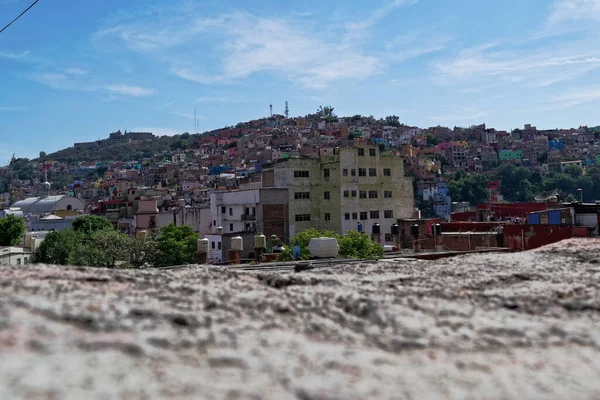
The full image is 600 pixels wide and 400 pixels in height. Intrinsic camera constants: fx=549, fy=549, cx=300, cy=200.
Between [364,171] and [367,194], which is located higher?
[364,171]

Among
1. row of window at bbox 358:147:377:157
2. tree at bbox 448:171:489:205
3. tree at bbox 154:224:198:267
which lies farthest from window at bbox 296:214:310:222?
tree at bbox 448:171:489:205

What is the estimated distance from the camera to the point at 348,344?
3018 mm

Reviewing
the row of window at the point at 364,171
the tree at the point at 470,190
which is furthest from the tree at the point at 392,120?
the row of window at the point at 364,171

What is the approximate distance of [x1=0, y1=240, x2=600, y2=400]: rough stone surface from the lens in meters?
2.40

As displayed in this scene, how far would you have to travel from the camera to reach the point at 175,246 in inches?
1355

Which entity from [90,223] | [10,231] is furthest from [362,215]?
[10,231]

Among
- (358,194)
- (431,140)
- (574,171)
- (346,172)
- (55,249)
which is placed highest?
(431,140)

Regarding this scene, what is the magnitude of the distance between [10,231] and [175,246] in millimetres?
19183

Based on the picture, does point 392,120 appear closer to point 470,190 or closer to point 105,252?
point 470,190

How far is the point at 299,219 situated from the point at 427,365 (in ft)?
139

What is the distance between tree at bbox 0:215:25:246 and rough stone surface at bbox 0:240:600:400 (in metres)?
46.5

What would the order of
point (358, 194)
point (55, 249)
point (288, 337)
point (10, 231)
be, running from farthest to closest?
1. point (358, 194)
2. point (10, 231)
3. point (55, 249)
4. point (288, 337)

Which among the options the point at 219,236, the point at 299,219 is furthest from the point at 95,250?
the point at 299,219

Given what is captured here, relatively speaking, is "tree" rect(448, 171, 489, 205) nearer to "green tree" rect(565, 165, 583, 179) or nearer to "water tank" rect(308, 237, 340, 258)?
"green tree" rect(565, 165, 583, 179)
